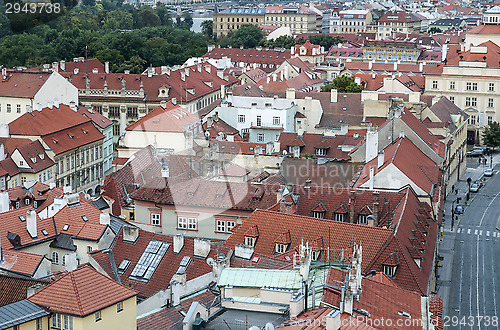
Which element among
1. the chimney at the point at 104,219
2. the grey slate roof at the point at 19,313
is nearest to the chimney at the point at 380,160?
the chimney at the point at 104,219

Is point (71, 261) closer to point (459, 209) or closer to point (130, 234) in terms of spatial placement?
point (130, 234)

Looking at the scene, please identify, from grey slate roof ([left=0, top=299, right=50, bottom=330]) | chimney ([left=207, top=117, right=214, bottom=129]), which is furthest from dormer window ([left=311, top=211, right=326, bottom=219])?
chimney ([left=207, top=117, right=214, bottom=129])

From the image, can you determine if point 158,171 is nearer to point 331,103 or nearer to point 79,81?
point 331,103

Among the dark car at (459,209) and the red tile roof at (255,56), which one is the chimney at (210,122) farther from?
the red tile roof at (255,56)

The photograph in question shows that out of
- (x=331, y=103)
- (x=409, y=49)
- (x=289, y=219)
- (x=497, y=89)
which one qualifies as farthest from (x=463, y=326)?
(x=409, y=49)

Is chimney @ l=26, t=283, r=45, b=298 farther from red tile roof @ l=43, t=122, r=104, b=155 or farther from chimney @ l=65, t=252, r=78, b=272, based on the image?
red tile roof @ l=43, t=122, r=104, b=155

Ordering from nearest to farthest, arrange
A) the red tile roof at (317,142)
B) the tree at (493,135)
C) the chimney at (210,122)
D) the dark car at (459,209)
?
the red tile roof at (317,142) → the dark car at (459,209) → the chimney at (210,122) → the tree at (493,135)
